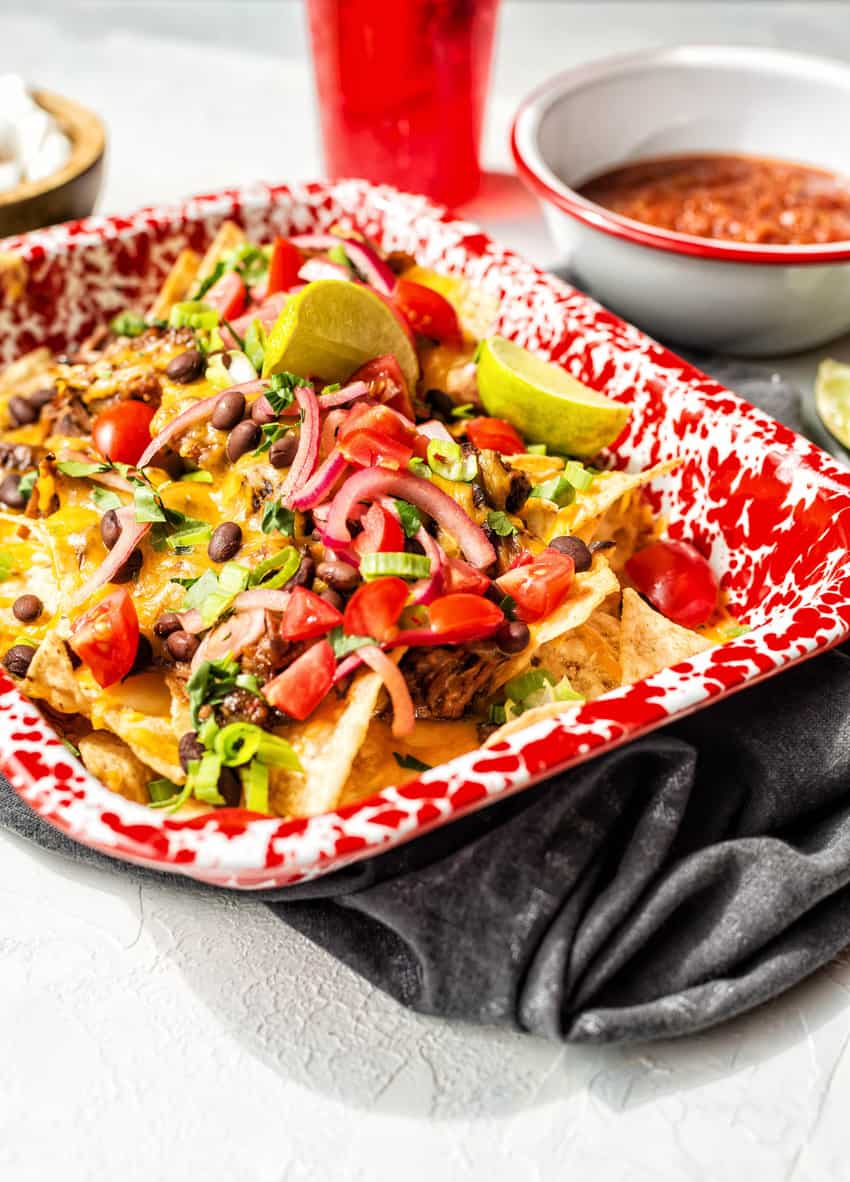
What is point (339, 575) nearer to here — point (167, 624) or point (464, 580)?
point (464, 580)

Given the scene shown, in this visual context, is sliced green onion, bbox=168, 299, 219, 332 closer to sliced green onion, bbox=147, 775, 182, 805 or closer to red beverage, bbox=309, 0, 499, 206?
sliced green onion, bbox=147, 775, 182, 805

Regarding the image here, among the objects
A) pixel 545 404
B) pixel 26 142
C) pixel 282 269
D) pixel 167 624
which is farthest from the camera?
pixel 26 142

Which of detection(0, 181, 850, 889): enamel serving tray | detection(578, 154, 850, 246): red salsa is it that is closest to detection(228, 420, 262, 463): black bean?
detection(0, 181, 850, 889): enamel serving tray

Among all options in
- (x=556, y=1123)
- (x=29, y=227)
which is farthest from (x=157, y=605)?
(x=29, y=227)

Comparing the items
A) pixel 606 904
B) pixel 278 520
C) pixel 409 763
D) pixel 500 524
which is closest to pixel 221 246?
pixel 278 520

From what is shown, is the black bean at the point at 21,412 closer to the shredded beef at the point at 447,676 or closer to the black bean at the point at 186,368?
the black bean at the point at 186,368

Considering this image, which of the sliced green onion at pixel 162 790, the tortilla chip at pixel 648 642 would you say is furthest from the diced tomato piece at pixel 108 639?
the tortilla chip at pixel 648 642
